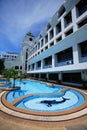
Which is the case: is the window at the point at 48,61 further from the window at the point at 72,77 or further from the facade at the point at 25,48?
the facade at the point at 25,48

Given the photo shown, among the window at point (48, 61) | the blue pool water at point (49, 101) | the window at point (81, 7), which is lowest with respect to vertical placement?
the blue pool water at point (49, 101)

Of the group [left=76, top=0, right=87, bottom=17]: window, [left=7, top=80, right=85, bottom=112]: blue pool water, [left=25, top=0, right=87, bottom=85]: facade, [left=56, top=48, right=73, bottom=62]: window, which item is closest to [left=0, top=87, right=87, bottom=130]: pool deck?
[left=7, top=80, right=85, bottom=112]: blue pool water

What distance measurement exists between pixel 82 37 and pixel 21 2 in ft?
27.1

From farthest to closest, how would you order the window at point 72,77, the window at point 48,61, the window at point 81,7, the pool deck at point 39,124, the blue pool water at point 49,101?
the window at point 48,61, the window at point 72,77, the window at point 81,7, the blue pool water at point 49,101, the pool deck at point 39,124

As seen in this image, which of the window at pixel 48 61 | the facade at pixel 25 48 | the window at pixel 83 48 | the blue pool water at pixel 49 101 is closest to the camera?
the blue pool water at pixel 49 101

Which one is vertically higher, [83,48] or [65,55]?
[83,48]

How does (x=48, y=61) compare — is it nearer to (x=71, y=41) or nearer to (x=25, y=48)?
(x=71, y=41)

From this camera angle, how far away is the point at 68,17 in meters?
16.8

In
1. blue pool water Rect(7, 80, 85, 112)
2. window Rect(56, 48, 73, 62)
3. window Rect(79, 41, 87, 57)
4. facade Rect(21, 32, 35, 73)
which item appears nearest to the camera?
blue pool water Rect(7, 80, 85, 112)

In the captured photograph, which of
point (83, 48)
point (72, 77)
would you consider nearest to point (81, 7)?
point (83, 48)

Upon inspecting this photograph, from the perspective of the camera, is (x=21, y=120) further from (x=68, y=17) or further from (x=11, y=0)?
(x=68, y=17)

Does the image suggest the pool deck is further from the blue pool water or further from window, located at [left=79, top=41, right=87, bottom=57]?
window, located at [left=79, top=41, right=87, bottom=57]

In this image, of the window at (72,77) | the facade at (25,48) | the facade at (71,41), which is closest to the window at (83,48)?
the facade at (71,41)

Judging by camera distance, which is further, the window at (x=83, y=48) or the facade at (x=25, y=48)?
the facade at (x=25, y=48)
